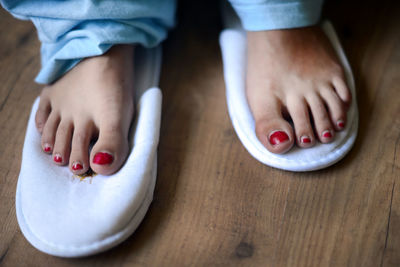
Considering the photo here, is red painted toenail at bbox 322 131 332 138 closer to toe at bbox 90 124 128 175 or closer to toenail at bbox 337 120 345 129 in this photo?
toenail at bbox 337 120 345 129

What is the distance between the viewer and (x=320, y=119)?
654mm

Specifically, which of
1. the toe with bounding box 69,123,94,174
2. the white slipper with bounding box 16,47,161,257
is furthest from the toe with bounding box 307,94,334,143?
the toe with bounding box 69,123,94,174

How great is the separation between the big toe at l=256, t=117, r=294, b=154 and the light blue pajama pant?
192 mm

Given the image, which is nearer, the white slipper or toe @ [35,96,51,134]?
the white slipper

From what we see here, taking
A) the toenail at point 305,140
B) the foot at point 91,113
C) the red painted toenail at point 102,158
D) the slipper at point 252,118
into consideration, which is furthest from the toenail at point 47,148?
the toenail at point 305,140

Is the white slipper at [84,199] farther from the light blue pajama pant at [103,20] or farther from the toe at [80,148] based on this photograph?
the light blue pajama pant at [103,20]

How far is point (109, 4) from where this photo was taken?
A: 642mm

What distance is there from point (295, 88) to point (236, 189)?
0.21 metres

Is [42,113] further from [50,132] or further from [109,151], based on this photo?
[109,151]

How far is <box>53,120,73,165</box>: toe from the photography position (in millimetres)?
644

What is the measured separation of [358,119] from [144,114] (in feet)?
1.30

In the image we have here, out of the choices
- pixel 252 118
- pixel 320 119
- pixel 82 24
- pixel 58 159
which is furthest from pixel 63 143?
pixel 320 119

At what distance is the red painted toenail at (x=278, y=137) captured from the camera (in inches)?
24.8

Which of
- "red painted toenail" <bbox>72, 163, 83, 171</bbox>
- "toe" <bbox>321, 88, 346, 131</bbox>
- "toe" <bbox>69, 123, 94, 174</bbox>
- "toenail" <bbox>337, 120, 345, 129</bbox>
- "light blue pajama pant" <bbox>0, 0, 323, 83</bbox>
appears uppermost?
"light blue pajama pant" <bbox>0, 0, 323, 83</bbox>
